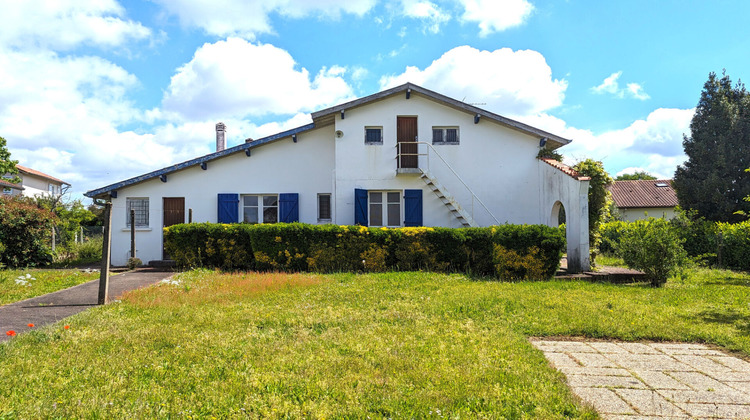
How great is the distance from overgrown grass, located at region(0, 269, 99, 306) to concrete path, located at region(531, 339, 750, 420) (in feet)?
32.6

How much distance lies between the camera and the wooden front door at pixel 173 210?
15992 millimetres

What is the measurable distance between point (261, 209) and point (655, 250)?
12.7 metres

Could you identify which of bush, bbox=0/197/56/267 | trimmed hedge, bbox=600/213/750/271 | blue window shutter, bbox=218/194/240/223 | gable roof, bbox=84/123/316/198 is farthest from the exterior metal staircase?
bush, bbox=0/197/56/267

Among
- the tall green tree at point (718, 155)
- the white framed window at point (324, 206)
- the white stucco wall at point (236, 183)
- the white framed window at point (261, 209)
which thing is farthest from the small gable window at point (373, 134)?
the tall green tree at point (718, 155)

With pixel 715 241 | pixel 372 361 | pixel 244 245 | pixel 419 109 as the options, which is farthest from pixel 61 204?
pixel 715 241

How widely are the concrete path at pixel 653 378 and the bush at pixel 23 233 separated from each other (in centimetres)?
1621

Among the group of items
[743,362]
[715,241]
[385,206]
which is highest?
[385,206]

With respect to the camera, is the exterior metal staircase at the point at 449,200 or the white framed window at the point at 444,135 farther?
the white framed window at the point at 444,135

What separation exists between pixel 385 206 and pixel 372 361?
11295 mm

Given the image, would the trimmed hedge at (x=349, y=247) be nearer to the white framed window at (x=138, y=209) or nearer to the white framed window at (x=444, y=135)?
the white framed window at (x=138, y=209)

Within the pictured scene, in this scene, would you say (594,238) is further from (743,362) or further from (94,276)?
(94,276)

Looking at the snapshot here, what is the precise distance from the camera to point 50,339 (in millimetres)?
5363

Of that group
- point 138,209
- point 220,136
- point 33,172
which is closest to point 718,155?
point 220,136

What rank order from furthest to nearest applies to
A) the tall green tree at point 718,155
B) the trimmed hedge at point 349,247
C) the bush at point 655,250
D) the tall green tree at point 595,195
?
the tall green tree at point 718,155, the tall green tree at point 595,195, the trimmed hedge at point 349,247, the bush at point 655,250
